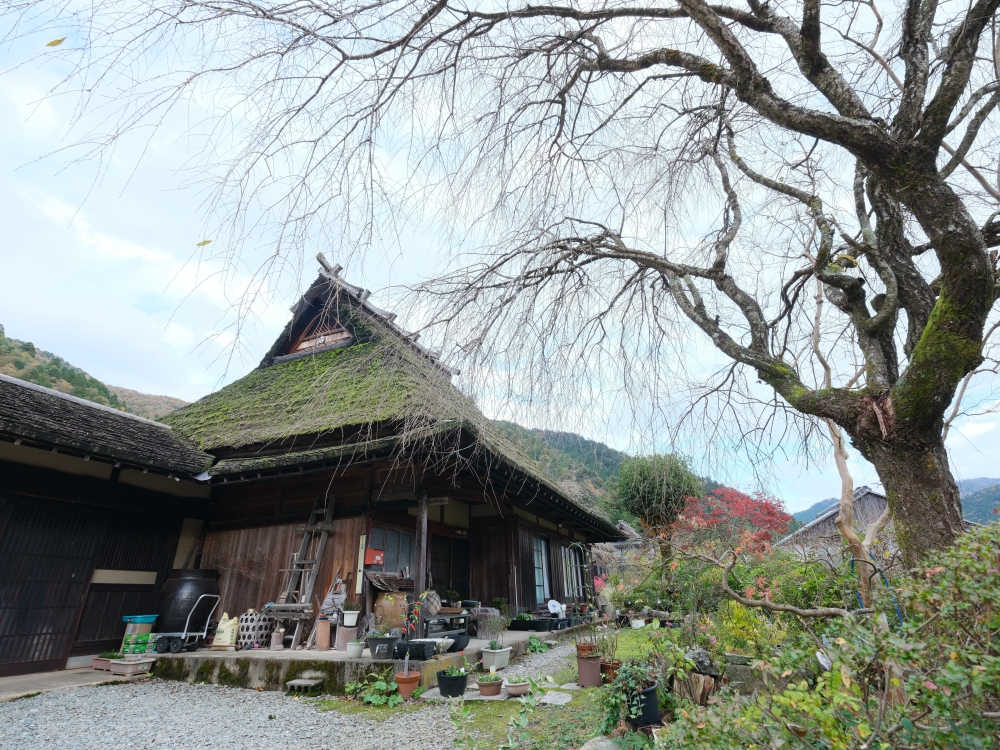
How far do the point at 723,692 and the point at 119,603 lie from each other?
7.56m

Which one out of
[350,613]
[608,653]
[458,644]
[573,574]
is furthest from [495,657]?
[573,574]

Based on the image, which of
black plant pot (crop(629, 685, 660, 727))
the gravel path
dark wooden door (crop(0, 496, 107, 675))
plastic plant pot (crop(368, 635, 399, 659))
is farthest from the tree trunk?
dark wooden door (crop(0, 496, 107, 675))

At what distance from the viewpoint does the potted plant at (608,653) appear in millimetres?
4651

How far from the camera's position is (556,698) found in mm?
4414

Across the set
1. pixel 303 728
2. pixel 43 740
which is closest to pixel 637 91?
pixel 303 728

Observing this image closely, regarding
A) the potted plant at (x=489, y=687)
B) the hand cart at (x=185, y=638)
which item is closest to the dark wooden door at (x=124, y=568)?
the hand cart at (x=185, y=638)

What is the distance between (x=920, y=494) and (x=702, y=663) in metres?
2.26

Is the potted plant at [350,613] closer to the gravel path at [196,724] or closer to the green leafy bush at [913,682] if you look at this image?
the gravel path at [196,724]

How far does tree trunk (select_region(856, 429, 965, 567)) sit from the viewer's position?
2205mm

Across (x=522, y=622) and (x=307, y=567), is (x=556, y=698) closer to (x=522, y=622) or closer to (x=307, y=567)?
(x=307, y=567)

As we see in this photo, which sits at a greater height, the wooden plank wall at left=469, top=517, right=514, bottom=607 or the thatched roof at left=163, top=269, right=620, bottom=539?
the thatched roof at left=163, top=269, right=620, bottom=539

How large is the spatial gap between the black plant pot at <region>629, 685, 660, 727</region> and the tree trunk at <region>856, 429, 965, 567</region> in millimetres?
1802

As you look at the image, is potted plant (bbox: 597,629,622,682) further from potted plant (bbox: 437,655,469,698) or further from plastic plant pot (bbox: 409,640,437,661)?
plastic plant pot (bbox: 409,640,437,661)

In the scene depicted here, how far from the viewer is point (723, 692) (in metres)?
3.06
